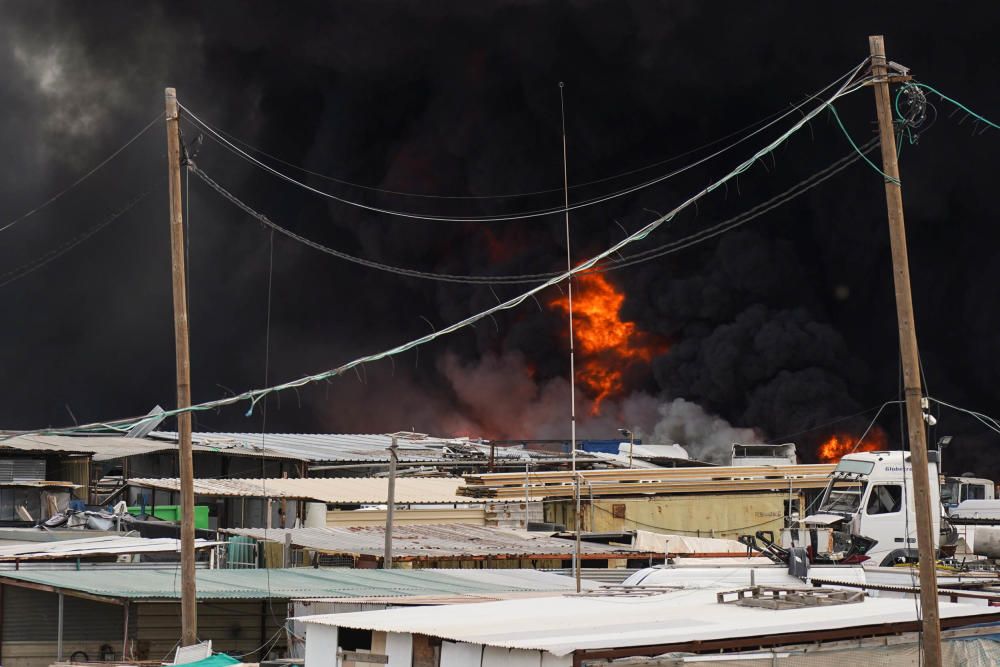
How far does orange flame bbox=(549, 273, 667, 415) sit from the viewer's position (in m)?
77.0

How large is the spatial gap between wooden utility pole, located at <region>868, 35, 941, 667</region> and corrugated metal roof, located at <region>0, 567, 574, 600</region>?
9684 millimetres

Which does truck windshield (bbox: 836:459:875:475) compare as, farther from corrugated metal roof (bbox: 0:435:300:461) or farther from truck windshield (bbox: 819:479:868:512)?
corrugated metal roof (bbox: 0:435:300:461)

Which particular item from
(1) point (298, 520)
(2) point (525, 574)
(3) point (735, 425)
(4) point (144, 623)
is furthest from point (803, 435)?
(4) point (144, 623)

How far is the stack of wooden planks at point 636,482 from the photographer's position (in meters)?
38.8

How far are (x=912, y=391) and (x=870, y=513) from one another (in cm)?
1915

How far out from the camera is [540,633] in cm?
1398

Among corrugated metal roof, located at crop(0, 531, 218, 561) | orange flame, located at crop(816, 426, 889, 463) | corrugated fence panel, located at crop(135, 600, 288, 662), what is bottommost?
corrugated fence panel, located at crop(135, 600, 288, 662)

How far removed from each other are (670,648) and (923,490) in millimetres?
4116

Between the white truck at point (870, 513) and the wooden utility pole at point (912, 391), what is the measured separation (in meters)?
15.7

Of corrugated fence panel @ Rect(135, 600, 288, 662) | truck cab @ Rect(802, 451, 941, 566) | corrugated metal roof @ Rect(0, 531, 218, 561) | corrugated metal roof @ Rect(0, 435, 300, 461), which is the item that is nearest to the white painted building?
corrugated fence panel @ Rect(135, 600, 288, 662)

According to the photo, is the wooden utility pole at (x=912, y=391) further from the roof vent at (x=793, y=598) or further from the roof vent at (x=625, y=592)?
the roof vent at (x=625, y=592)

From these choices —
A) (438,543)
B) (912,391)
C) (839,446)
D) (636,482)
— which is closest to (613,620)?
(912,391)

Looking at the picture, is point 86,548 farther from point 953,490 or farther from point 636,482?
point 953,490

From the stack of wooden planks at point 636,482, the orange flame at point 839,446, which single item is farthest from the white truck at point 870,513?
the orange flame at point 839,446
